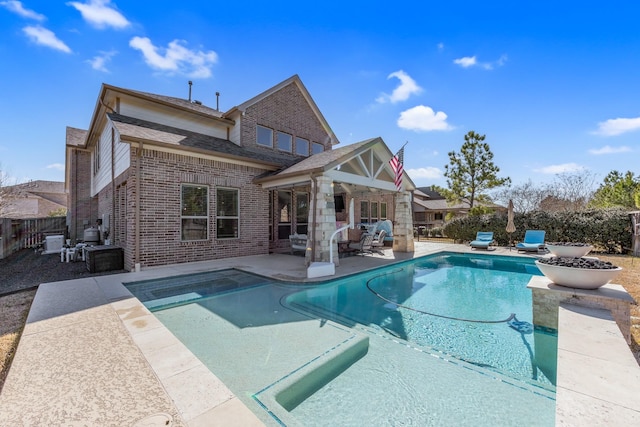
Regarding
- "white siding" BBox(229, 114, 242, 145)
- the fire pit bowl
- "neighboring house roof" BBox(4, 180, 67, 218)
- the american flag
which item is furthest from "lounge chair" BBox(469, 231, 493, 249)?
"neighboring house roof" BBox(4, 180, 67, 218)

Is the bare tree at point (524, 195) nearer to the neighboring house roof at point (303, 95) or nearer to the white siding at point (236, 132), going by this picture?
the neighboring house roof at point (303, 95)

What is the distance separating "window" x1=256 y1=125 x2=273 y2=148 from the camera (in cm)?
1308

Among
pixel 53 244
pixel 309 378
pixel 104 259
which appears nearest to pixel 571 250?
pixel 309 378

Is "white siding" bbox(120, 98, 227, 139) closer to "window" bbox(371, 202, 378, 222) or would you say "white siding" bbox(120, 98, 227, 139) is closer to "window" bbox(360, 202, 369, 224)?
"window" bbox(360, 202, 369, 224)

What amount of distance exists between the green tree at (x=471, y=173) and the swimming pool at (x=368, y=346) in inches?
729

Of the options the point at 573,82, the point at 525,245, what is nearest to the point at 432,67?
the point at 573,82

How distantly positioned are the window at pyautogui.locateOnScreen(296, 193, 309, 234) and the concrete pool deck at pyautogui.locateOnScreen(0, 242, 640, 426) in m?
9.63

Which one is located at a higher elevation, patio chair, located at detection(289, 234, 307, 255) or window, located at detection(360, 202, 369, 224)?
window, located at detection(360, 202, 369, 224)

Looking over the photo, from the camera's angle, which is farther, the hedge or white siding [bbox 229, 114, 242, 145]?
the hedge

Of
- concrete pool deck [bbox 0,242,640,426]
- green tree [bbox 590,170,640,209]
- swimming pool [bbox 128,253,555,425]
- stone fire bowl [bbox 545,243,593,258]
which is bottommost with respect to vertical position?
swimming pool [bbox 128,253,555,425]

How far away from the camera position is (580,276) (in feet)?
13.4

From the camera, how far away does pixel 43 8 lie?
23.8 feet

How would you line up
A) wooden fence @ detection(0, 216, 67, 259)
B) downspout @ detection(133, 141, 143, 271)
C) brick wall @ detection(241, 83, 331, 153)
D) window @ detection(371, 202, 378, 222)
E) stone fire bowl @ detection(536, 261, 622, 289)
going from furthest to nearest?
window @ detection(371, 202, 378, 222), brick wall @ detection(241, 83, 331, 153), wooden fence @ detection(0, 216, 67, 259), downspout @ detection(133, 141, 143, 271), stone fire bowl @ detection(536, 261, 622, 289)

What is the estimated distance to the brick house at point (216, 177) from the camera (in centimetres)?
855
